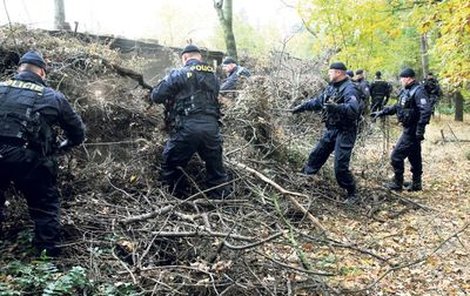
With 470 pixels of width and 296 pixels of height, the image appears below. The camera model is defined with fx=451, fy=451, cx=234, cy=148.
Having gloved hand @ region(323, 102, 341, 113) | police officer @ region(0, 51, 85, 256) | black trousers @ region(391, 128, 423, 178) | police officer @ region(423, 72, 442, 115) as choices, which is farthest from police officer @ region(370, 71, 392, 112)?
police officer @ region(0, 51, 85, 256)

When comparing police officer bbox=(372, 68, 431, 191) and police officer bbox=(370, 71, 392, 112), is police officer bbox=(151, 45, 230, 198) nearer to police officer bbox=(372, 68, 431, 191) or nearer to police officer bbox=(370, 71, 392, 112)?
police officer bbox=(372, 68, 431, 191)

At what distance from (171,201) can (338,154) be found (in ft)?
8.75

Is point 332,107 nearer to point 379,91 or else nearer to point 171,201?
point 171,201

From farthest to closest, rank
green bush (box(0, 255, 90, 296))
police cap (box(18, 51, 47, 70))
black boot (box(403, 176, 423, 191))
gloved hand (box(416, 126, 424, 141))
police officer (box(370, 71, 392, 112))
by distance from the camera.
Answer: police officer (box(370, 71, 392, 112))
black boot (box(403, 176, 423, 191))
gloved hand (box(416, 126, 424, 141))
police cap (box(18, 51, 47, 70))
green bush (box(0, 255, 90, 296))

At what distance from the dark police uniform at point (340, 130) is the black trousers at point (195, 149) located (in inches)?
70.2

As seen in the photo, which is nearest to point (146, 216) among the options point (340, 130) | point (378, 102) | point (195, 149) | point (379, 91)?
point (195, 149)

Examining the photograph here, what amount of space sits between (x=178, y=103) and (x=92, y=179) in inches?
51.0

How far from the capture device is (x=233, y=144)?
253 inches

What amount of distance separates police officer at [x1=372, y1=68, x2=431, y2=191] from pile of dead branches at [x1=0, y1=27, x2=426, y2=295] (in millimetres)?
858

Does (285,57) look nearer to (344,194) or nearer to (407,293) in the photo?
(344,194)

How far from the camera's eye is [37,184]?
4.04 m

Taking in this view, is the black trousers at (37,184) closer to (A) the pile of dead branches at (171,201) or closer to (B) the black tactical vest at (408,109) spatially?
(A) the pile of dead branches at (171,201)

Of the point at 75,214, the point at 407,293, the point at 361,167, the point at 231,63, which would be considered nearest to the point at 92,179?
the point at 75,214

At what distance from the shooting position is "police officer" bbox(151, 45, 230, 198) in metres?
5.12
